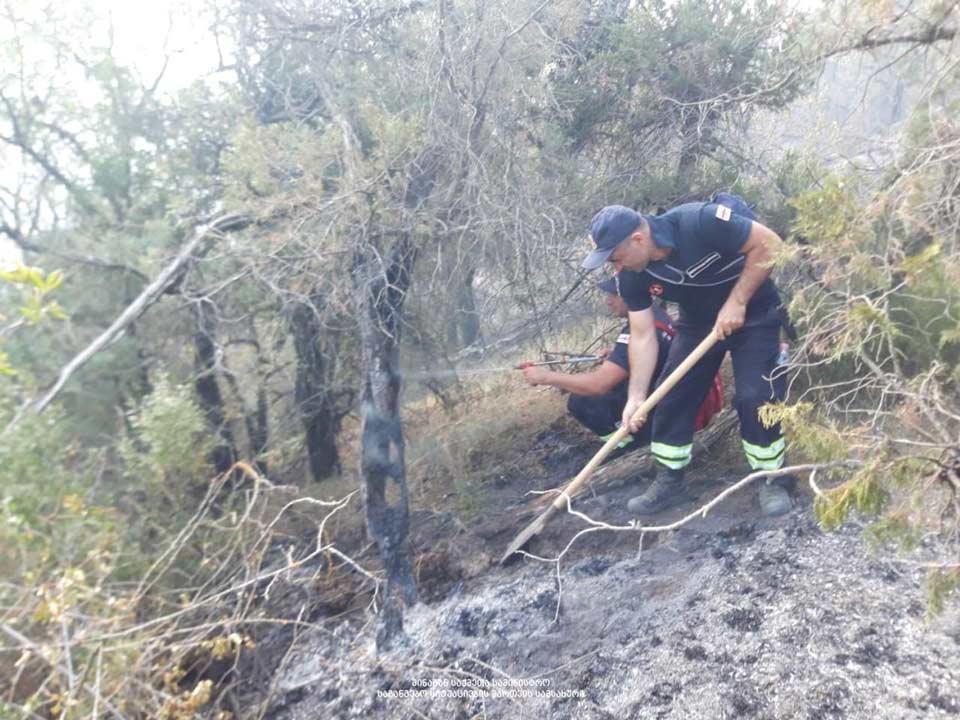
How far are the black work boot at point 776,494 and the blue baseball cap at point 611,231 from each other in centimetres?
146

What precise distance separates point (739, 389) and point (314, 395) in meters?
3.26

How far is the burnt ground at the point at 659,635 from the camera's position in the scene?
2.71 m

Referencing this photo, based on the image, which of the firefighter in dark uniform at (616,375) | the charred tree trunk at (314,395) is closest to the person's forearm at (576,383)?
the firefighter in dark uniform at (616,375)

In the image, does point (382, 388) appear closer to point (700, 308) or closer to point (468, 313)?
point (468, 313)

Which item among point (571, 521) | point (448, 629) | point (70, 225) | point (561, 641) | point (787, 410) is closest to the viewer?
point (787, 410)

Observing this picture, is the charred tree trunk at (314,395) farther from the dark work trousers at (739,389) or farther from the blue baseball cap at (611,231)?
the dark work trousers at (739,389)

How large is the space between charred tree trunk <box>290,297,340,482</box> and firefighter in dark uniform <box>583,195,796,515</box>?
222cm

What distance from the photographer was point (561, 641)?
3350mm

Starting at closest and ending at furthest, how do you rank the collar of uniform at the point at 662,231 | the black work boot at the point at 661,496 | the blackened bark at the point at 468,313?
the collar of uniform at the point at 662,231 → the black work boot at the point at 661,496 → the blackened bark at the point at 468,313

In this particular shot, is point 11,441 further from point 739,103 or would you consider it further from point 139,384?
point 739,103

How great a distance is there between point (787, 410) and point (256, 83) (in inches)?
200

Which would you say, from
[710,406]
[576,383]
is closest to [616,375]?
[576,383]

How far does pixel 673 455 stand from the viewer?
4113 mm

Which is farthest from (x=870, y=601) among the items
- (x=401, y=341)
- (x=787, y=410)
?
(x=401, y=341)
